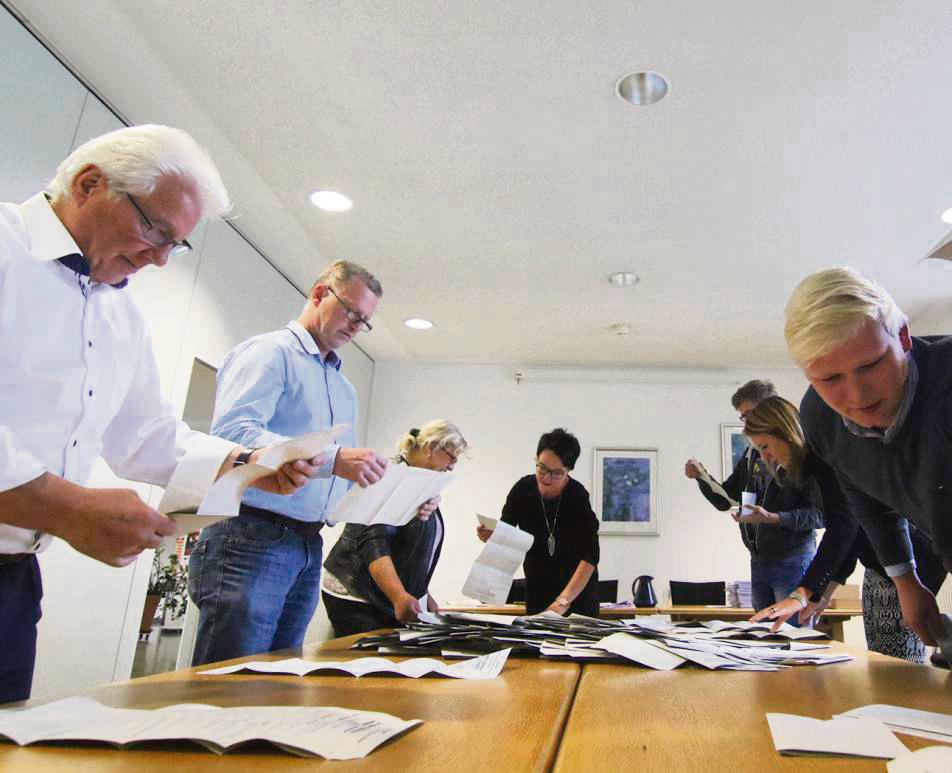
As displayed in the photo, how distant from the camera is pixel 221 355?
3.50 m

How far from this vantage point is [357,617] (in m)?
2.02

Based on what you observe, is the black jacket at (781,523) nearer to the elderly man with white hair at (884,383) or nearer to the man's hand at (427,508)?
the elderly man with white hair at (884,383)

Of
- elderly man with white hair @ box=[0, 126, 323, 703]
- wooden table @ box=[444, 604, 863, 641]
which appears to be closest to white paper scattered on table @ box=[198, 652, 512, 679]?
elderly man with white hair @ box=[0, 126, 323, 703]

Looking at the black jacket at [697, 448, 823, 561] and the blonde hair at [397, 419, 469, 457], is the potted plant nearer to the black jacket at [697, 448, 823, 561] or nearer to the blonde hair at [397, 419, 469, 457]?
the blonde hair at [397, 419, 469, 457]

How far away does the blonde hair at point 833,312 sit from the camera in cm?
115

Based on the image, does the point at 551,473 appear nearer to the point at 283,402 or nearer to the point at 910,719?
the point at 283,402

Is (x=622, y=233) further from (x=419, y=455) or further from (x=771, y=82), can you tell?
(x=419, y=455)

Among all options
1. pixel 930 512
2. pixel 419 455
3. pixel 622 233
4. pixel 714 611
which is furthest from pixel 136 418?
pixel 714 611

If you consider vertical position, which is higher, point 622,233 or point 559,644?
point 622,233

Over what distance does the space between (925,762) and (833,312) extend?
78cm

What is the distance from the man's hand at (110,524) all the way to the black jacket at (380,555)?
1.06 m

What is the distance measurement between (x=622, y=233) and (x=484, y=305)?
1323mm

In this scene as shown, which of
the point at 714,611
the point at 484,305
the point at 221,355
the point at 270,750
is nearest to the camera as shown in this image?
the point at 270,750

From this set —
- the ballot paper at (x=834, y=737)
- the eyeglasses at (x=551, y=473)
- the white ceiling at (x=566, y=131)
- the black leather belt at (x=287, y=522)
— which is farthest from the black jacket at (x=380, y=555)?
the white ceiling at (x=566, y=131)
